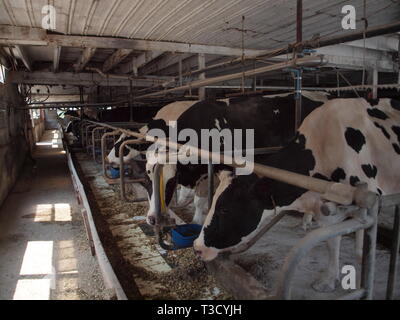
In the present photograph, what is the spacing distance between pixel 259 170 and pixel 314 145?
1.48 meters

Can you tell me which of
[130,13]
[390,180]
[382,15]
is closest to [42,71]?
[130,13]

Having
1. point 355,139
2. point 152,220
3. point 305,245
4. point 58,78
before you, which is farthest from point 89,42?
point 58,78

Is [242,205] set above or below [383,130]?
below

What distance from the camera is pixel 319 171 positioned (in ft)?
9.19

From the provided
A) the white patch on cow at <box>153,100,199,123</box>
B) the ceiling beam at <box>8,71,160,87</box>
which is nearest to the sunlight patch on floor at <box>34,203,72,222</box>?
the white patch on cow at <box>153,100,199,123</box>

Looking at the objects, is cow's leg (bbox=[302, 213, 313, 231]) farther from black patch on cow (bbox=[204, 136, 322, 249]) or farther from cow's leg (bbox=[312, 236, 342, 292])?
black patch on cow (bbox=[204, 136, 322, 249])

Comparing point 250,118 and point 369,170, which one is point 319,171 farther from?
point 250,118

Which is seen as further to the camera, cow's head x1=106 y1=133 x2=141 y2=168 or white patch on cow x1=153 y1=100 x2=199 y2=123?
cow's head x1=106 y1=133 x2=141 y2=168

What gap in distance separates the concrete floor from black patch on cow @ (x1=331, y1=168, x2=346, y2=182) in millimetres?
2238

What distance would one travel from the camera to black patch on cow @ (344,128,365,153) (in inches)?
109

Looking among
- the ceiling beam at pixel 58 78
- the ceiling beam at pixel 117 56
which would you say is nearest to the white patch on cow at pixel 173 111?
the ceiling beam at pixel 117 56

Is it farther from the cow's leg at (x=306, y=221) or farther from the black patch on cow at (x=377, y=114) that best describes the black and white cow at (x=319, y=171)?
the cow's leg at (x=306, y=221)

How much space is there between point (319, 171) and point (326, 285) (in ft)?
3.37

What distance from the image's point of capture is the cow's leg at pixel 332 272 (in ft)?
9.53
